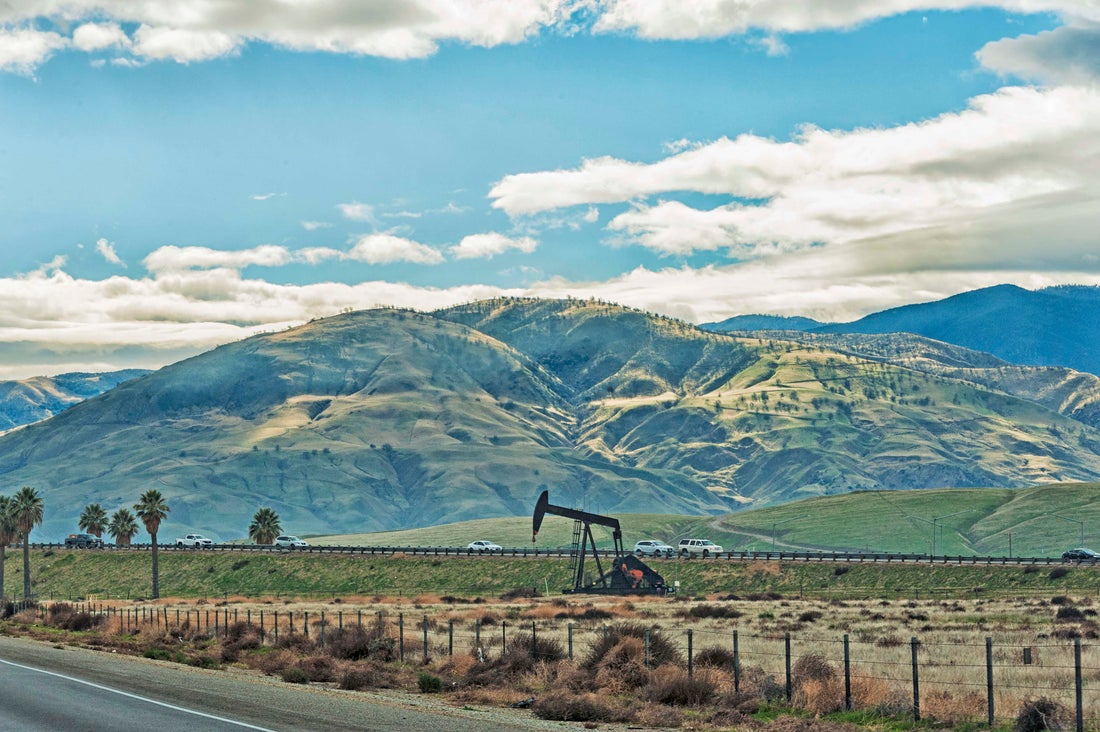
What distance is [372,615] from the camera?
7331 centimetres

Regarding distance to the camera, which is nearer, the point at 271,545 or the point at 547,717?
the point at 547,717

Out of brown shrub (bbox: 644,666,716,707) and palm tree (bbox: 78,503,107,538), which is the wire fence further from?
palm tree (bbox: 78,503,107,538)

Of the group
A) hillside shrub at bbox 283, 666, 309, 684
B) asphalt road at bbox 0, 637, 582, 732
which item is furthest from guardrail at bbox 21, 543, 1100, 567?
asphalt road at bbox 0, 637, 582, 732

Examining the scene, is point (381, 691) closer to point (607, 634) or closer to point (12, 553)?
point (607, 634)

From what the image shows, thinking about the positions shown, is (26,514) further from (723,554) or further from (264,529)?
(723,554)

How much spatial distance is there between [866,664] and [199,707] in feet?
71.0

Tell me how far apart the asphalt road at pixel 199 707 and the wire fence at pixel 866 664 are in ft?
19.3

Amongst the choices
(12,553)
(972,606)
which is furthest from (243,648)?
(12,553)

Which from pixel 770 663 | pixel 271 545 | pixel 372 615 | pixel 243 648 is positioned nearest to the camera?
pixel 770 663

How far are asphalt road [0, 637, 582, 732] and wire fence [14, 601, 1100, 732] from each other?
232 inches

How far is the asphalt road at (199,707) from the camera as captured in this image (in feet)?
79.2

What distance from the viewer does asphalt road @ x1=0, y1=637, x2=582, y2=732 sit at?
24.1m

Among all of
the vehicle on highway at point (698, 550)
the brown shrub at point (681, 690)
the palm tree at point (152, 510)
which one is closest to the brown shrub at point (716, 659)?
the brown shrub at point (681, 690)

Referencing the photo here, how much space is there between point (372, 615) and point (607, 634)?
41.2m
